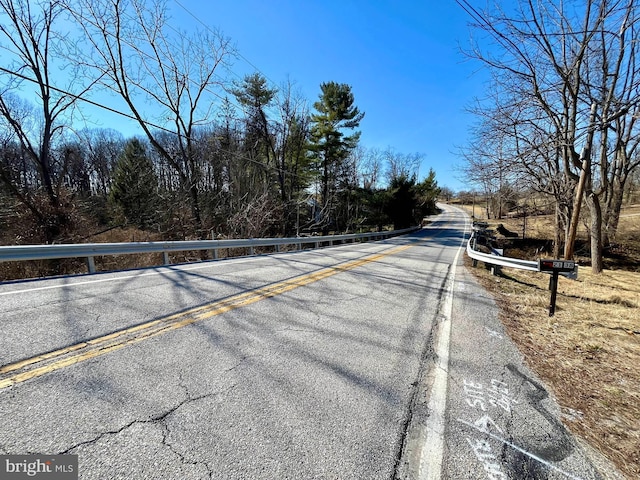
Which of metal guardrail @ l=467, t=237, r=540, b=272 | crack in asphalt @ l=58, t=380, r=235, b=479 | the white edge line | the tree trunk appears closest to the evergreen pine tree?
crack in asphalt @ l=58, t=380, r=235, b=479

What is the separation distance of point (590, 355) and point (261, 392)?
398 centimetres

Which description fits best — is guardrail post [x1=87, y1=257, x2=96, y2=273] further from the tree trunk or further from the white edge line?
the tree trunk

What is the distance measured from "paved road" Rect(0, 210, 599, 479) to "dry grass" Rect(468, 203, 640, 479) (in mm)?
253

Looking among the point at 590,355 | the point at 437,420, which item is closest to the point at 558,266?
the point at 590,355

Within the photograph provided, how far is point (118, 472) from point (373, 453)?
143 centimetres

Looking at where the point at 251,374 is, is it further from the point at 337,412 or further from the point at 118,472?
the point at 118,472

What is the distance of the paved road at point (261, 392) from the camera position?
1596mm

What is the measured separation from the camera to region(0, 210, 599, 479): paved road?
1.60 m

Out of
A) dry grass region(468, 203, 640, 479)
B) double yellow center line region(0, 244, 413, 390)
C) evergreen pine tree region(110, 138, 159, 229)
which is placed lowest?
dry grass region(468, 203, 640, 479)

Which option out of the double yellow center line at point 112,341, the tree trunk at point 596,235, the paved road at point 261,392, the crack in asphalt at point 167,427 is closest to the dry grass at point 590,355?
the paved road at point 261,392

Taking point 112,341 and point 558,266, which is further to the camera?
point 558,266

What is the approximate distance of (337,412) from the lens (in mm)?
2002

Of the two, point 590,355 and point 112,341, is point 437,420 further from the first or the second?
point 112,341

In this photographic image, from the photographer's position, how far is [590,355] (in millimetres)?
3314
